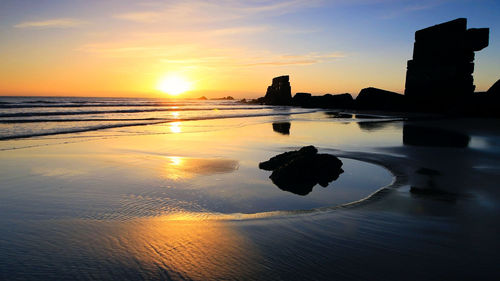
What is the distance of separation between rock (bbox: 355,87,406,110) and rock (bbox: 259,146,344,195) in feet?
138

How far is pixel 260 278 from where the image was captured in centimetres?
284

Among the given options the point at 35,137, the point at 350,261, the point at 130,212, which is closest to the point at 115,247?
the point at 130,212

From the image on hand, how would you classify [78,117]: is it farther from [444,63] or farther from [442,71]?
[444,63]

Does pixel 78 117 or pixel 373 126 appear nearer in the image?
pixel 373 126

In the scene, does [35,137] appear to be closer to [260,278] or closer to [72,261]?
[72,261]

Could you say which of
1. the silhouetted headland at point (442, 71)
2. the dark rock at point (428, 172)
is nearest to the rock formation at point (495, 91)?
the silhouetted headland at point (442, 71)

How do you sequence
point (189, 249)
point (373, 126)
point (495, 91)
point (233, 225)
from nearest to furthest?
point (189, 249) → point (233, 225) → point (373, 126) → point (495, 91)

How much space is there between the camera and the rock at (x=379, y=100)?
A: 1763 inches

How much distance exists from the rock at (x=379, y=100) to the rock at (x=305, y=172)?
42160mm

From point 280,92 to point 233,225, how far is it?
10836cm

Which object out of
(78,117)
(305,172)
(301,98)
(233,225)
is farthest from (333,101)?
(233,225)

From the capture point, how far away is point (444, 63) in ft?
129

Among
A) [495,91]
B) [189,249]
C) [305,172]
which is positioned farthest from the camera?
[495,91]

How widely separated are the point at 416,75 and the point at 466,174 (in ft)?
138
